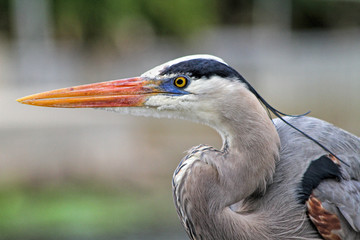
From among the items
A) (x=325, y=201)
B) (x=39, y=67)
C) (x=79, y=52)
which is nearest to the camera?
(x=325, y=201)

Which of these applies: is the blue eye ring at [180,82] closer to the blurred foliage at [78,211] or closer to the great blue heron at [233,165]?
the great blue heron at [233,165]

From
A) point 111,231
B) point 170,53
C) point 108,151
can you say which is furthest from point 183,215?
point 170,53

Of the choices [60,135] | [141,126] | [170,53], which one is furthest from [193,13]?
[60,135]

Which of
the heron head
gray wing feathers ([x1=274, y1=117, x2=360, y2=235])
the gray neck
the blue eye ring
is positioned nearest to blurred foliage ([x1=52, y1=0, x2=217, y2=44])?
gray wing feathers ([x1=274, y1=117, x2=360, y2=235])

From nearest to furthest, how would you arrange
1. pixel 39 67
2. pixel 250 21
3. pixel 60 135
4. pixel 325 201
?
pixel 325 201 → pixel 60 135 → pixel 39 67 → pixel 250 21

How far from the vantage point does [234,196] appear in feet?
7.12

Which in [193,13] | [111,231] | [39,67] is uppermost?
[193,13]

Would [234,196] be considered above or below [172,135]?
above

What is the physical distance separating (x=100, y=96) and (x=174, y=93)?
33cm

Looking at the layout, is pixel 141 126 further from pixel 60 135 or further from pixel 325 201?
pixel 325 201

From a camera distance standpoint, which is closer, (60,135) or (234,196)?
(234,196)

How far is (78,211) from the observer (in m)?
6.30

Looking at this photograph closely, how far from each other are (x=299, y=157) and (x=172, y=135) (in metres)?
5.71

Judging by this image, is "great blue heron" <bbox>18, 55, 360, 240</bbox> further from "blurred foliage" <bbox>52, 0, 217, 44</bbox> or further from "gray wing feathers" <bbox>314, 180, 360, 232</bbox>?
"blurred foliage" <bbox>52, 0, 217, 44</bbox>
